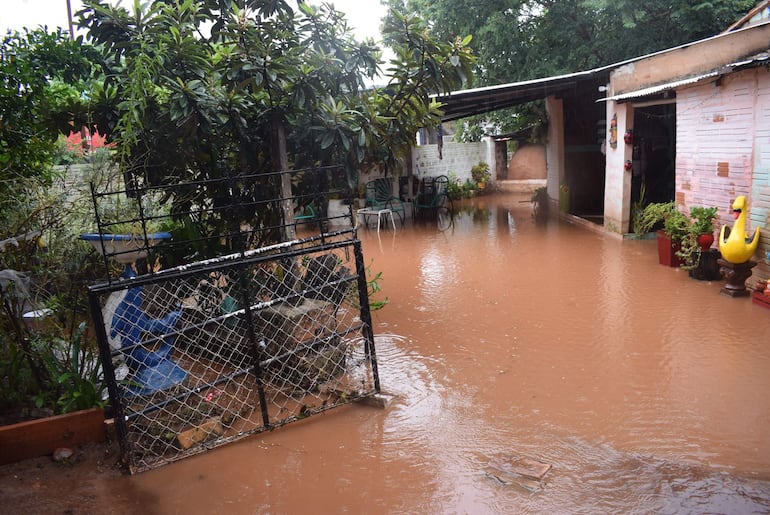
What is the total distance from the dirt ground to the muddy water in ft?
0.51

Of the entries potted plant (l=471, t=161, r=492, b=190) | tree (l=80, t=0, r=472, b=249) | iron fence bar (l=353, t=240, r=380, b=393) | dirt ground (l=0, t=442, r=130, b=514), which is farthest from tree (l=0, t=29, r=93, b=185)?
potted plant (l=471, t=161, r=492, b=190)

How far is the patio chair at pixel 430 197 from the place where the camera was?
45.3 ft

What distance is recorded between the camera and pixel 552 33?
13141 mm

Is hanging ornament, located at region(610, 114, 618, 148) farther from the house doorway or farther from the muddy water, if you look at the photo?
the muddy water

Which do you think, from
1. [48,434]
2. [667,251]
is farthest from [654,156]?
[48,434]

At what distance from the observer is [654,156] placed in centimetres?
1027

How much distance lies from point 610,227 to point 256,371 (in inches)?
309

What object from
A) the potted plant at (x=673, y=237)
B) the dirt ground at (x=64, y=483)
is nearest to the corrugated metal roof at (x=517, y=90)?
the potted plant at (x=673, y=237)

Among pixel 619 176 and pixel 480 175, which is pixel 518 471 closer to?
pixel 619 176

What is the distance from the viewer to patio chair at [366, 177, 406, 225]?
12641 millimetres

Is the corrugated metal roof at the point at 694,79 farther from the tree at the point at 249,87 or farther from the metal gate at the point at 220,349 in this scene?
the metal gate at the point at 220,349

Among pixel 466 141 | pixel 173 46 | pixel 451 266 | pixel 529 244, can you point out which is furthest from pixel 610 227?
pixel 466 141

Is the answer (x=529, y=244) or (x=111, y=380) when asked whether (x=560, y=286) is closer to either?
(x=529, y=244)

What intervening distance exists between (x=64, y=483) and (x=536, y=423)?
2848 millimetres
